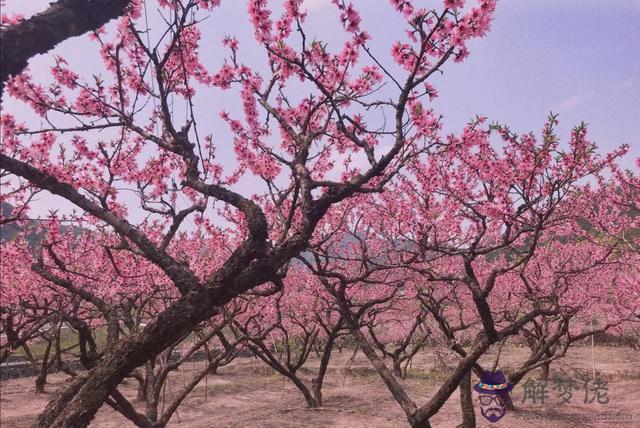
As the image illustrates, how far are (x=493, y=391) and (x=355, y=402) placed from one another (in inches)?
254

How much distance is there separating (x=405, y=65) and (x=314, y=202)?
1794 mm

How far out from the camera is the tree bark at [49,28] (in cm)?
282

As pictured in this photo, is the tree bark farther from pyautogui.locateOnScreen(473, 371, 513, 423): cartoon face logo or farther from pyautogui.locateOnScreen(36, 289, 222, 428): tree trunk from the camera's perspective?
pyautogui.locateOnScreen(473, 371, 513, 423): cartoon face logo

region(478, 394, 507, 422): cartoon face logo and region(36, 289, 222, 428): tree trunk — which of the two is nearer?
region(36, 289, 222, 428): tree trunk

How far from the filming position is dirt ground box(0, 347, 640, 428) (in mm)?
12000

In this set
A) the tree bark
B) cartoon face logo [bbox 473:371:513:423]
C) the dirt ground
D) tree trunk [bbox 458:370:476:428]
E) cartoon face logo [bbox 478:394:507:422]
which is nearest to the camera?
the tree bark

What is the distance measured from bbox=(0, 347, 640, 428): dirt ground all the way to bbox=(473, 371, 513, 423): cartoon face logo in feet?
1.01

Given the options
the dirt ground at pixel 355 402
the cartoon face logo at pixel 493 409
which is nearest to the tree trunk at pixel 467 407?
the cartoon face logo at pixel 493 409

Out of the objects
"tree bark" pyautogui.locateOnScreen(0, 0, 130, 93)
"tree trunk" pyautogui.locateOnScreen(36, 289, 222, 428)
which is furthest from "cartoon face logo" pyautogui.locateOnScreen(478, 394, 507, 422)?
"tree bark" pyautogui.locateOnScreen(0, 0, 130, 93)

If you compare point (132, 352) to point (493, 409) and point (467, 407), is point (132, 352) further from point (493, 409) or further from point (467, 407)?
point (493, 409)

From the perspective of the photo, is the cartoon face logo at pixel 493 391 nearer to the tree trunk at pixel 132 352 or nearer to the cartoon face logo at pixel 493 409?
the cartoon face logo at pixel 493 409

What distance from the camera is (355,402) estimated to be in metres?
14.6

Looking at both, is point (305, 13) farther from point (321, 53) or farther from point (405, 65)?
point (405, 65)

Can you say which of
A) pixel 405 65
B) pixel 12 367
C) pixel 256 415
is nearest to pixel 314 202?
pixel 405 65
